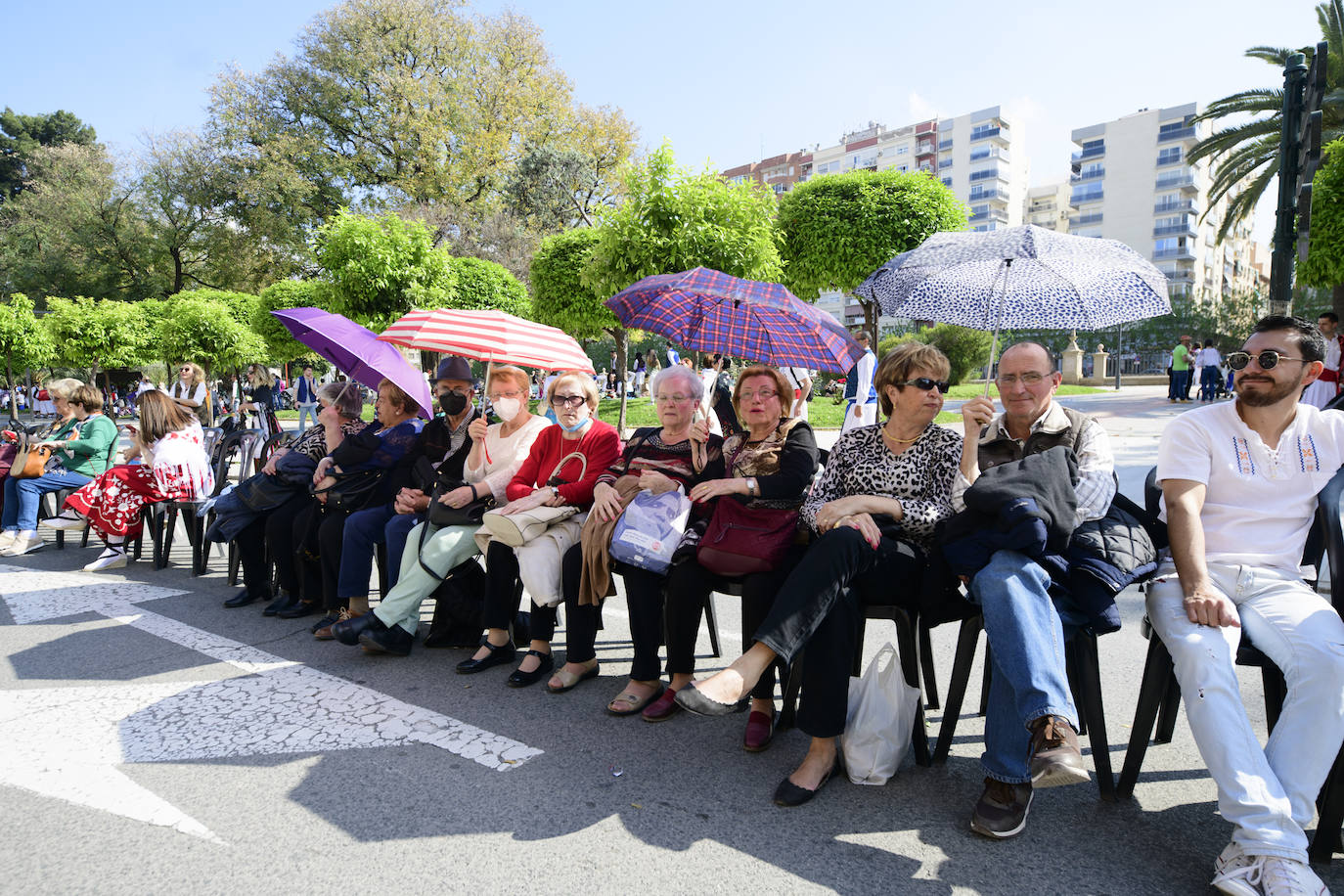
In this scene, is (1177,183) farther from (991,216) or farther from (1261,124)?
(1261,124)

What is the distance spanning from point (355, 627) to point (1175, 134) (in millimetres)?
90561

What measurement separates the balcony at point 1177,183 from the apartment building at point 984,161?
48.8 feet

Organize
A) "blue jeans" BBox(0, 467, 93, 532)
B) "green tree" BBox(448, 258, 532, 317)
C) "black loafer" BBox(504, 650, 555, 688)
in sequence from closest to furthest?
1. "black loafer" BBox(504, 650, 555, 688)
2. "blue jeans" BBox(0, 467, 93, 532)
3. "green tree" BBox(448, 258, 532, 317)

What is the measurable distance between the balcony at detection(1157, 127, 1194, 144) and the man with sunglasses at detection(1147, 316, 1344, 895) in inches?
3429

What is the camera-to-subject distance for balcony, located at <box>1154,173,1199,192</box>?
73.4 m

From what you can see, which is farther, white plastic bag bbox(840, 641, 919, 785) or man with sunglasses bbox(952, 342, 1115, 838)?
white plastic bag bbox(840, 641, 919, 785)

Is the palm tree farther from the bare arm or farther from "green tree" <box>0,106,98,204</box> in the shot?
"green tree" <box>0,106,98,204</box>

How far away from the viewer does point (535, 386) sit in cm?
3394

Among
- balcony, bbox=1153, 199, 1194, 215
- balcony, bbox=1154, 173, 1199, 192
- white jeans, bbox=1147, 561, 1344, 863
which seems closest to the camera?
white jeans, bbox=1147, 561, 1344, 863

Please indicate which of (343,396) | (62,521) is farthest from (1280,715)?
(62,521)

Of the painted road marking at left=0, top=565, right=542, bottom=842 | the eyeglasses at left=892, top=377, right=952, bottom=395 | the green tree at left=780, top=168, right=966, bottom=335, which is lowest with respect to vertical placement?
the painted road marking at left=0, top=565, right=542, bottom=842

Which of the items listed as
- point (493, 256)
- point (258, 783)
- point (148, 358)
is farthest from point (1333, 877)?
point (148, 358)

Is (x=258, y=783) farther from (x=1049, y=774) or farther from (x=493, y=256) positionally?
(x=493, y=256)

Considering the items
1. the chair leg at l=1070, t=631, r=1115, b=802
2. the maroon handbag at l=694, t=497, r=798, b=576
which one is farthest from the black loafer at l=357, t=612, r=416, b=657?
the chair leg at l=1070, t=631, r=1115, b=802
